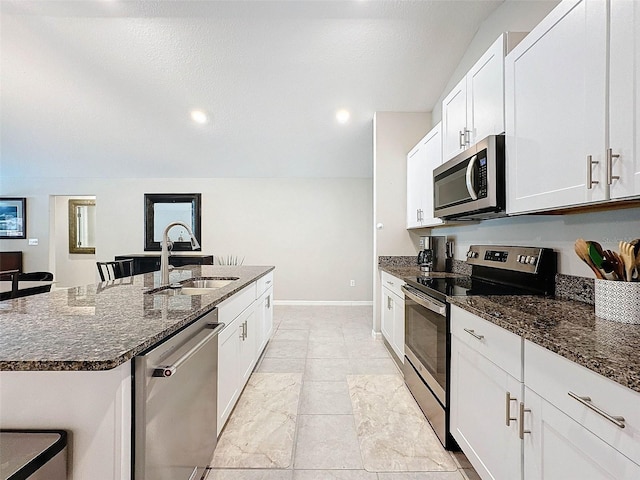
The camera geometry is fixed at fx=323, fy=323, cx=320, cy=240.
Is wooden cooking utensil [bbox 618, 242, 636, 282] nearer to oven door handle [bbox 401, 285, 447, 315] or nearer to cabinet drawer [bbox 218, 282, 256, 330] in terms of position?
oven door handle [bbox 401, 285, 447, 315]

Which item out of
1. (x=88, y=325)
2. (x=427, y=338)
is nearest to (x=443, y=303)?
(x=427, y=338)

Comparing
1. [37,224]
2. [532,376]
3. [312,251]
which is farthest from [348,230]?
[37,224]

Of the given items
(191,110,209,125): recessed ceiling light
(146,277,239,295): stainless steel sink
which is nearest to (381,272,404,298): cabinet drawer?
(146,277,239,295): stainless steel sink

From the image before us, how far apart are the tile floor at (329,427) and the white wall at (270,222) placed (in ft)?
8.57

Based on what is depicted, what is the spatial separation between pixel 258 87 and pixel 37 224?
548 cm

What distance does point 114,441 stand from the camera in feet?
2.83

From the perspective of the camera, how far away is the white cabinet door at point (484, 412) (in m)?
1.16

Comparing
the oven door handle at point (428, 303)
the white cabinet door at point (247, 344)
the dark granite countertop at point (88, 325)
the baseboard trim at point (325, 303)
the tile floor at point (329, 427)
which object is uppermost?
the dark granite countertop at point (88, 325)

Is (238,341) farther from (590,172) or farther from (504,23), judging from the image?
(504,23)

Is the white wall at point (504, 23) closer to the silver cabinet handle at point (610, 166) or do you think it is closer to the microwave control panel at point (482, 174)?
the microwave control panel at point (482, 174)

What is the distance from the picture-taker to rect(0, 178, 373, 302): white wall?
595 cm

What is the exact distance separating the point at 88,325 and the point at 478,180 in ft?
6.59

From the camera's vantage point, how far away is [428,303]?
75.2 inches

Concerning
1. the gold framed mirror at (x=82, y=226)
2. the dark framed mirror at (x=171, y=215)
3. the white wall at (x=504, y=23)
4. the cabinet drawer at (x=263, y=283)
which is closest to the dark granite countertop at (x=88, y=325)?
the cabinet drawer at (x=263, y=283)
